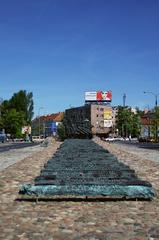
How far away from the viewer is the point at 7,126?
5709 inches

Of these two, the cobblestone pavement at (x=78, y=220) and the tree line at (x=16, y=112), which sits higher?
the tree line at (x=16, y=112)

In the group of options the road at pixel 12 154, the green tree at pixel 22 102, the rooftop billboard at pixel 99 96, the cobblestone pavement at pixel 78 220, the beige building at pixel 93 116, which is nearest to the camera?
the cobblestone pavement at pixel 78 220

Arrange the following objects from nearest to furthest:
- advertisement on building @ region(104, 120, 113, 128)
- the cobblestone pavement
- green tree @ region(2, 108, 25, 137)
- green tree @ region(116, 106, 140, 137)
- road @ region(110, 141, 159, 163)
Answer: the cobblestone pavement, road @ region(110, 141, 159, 163), green tree @ region(2, 108, 25, 137), green tree @ region(116, 106, 140, 137), advertisement on building @ region(104, 120, 113, 128)

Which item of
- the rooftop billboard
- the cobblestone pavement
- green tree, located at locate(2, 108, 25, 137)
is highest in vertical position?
the rooftop billboard

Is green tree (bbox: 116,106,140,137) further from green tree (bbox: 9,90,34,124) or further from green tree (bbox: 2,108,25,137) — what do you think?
green tree (bbox: 2,108,25,137)

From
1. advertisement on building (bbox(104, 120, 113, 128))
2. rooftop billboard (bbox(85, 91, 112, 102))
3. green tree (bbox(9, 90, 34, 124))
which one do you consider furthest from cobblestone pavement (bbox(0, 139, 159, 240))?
rooftop billboard (bbox(85, 91, 112, 102))

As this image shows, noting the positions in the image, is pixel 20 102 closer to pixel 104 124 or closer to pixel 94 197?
pixel 104 124

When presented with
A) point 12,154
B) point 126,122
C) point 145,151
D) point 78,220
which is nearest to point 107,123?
point 126,122

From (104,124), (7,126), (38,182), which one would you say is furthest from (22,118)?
(38,182)

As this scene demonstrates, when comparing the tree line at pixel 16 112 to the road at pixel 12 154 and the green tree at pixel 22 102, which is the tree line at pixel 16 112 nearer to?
the green tree at pixel 22 102

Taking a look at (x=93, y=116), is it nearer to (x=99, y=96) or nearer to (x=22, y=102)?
(x=99, y=96)

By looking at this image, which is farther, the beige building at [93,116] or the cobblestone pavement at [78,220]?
the beige building at [93,116]

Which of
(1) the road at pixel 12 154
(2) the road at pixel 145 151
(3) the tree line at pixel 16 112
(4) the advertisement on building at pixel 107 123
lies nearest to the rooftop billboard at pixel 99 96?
(4) the advertisement on building at pixel 107 123

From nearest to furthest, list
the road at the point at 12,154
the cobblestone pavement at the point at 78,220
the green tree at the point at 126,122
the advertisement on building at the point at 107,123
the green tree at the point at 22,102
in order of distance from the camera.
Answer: the cobblestone pavement at the point at 78,220, the road at the point at 12,154, the green tree at the point at 22,102, the green tree at the point at 126,122, the advertisement on building at the point at 107,123
